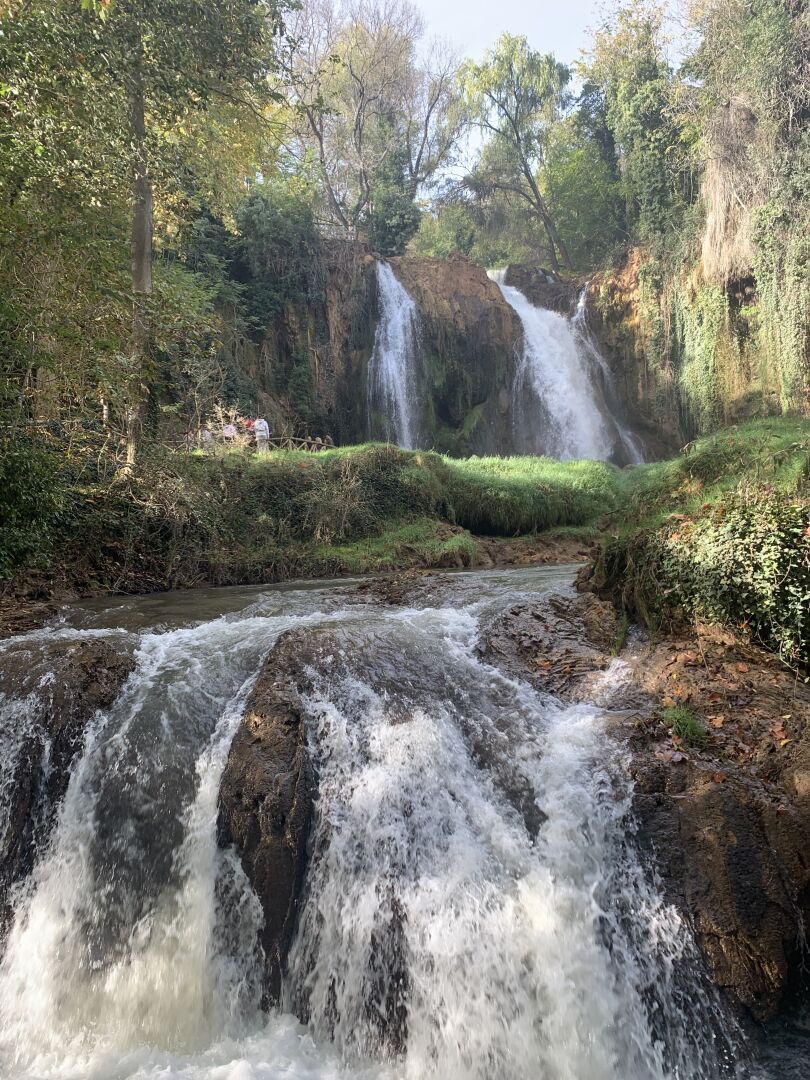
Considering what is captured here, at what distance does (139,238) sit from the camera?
41.2ft

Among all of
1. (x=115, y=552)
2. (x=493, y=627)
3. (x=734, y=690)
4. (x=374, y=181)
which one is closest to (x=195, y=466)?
(x=115, y=552)

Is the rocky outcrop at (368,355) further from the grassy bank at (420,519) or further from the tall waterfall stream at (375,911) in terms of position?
the tall waterfall stream at (375,911)

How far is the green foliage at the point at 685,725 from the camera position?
4.44m

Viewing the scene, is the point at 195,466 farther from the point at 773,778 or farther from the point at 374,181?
the point at 374,181

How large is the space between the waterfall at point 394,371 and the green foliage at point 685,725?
16.3m

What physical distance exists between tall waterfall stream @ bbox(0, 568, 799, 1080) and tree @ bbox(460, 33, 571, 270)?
32.5 meters

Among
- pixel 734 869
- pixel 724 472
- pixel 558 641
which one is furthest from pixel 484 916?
pixel 724 472

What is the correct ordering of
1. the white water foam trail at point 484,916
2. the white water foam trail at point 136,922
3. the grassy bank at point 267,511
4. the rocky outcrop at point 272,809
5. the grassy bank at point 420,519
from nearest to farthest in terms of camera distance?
the white water foam trail at point 484,916
the white water foam trail at point 136,922
the rocky outcrop at point 272,809
the grassy bank at point 420,519
the grassy bank at point 267,511

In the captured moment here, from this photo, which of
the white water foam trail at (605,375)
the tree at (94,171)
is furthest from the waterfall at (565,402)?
the tree at (94,171)

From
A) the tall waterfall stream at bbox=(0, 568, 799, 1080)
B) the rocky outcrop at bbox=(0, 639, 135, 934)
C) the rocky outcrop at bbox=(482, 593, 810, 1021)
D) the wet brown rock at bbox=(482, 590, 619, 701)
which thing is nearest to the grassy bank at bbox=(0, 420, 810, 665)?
the wet brown rock at bbox=(482, 590, 619, 701)

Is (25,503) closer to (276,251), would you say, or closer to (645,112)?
(276,251)

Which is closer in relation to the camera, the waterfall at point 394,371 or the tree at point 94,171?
the tree at point 94,171

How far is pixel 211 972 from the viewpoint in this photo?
12.9 feet

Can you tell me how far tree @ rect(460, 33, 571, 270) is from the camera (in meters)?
32.3
